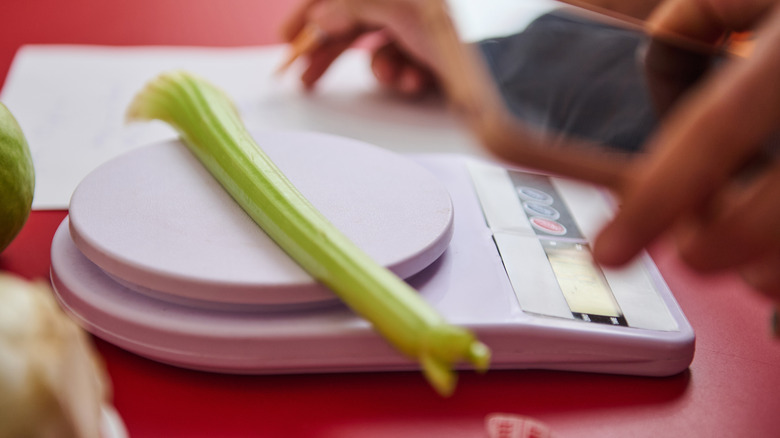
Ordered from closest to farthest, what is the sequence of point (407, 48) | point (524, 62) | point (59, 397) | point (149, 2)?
point (59, 397), point (524, 62), point (407, 48), point (149, 2)

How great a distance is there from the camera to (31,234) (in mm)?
624

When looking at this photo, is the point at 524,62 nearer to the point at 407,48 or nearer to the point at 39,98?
the point at 407,48

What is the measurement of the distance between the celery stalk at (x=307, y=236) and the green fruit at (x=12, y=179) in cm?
13

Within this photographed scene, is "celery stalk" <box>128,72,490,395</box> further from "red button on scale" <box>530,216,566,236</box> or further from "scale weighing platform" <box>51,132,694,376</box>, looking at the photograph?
"red button on scale" <box>530,216,566,236</box>

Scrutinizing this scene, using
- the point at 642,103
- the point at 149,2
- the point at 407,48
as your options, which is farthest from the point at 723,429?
the point at 149,2

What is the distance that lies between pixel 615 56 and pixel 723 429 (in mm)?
345

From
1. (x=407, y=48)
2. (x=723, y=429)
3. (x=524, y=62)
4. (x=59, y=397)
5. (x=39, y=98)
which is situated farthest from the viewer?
(x=407, y=48)

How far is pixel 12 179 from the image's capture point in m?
0.50

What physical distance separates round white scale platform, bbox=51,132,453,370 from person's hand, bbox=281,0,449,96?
1.36ft

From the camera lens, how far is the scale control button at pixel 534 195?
67cm

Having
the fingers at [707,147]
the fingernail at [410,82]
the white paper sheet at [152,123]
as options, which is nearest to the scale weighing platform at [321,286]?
the fingers at [707,147]

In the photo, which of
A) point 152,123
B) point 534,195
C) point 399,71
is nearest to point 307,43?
point 399,71

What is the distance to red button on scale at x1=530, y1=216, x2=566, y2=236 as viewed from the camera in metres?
0.62

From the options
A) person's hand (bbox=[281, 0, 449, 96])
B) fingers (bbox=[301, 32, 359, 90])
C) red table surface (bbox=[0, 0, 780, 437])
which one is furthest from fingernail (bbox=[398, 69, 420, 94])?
red table surface (bbox=[0, 0, 780, 437])
